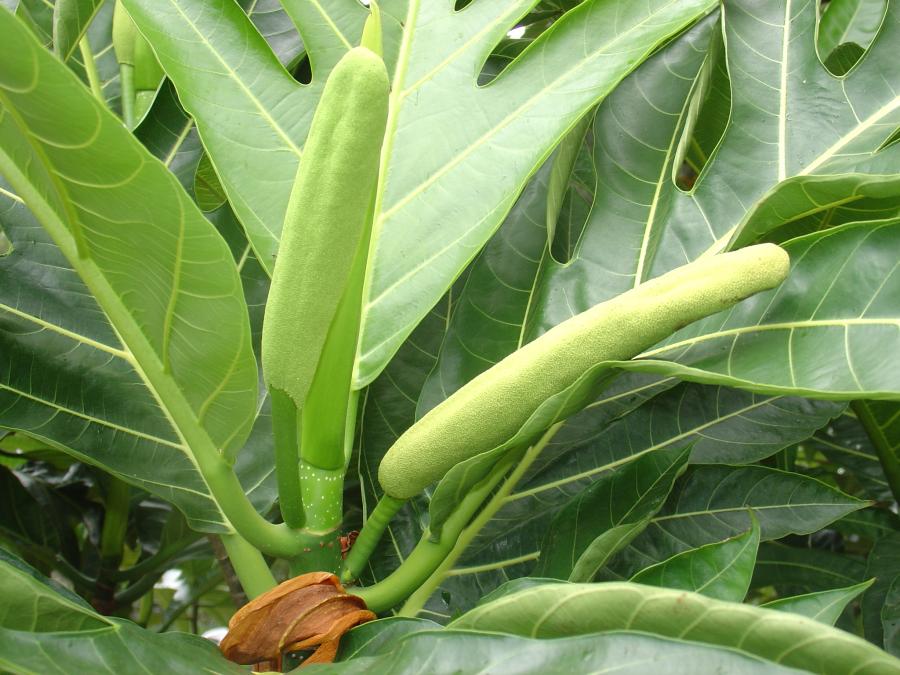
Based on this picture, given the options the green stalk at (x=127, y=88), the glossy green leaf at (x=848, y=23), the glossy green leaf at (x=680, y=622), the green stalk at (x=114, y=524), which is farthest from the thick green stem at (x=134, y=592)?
the glossy green leaf at (x=848, y=23)

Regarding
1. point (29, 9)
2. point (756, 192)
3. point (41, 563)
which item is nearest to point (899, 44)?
point (756, 192)

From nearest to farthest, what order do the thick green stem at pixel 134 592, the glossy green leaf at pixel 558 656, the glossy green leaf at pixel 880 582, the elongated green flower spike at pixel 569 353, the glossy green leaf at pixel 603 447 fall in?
the glossy green leaf at pixel 558 656 < the elongated green flower spike at pixel 569 353 < the glossy green leaf at pixel 603 447 < the glossy green leaf at pixel 880 582 < the thick green stem at pixel 134 592

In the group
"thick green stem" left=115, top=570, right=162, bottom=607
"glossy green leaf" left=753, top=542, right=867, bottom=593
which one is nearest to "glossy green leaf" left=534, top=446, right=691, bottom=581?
"glossy green leaf" left=753, top=542, right=867, bottom=593

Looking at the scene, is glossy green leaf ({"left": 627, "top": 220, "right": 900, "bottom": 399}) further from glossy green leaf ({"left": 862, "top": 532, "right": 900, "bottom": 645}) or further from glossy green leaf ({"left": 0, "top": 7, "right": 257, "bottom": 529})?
glossy green leaf ({"left": 862, "top": 532, "right": 900, "bottom": 645})

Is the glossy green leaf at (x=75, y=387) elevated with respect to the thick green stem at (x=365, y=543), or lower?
elevated

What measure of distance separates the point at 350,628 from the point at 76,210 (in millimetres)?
320

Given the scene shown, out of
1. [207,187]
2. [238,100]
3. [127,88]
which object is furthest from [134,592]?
[238,100]

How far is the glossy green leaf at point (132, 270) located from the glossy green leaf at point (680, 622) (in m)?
0.24

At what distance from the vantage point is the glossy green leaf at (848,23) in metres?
0.99

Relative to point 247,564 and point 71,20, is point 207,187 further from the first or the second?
point 247,564

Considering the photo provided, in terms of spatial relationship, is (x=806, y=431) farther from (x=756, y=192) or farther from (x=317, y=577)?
(x=317, y=577)

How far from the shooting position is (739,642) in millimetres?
460

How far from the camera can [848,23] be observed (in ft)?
3.34

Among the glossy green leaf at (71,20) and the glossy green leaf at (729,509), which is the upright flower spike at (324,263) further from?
the glossy green leaf at (71,20)
